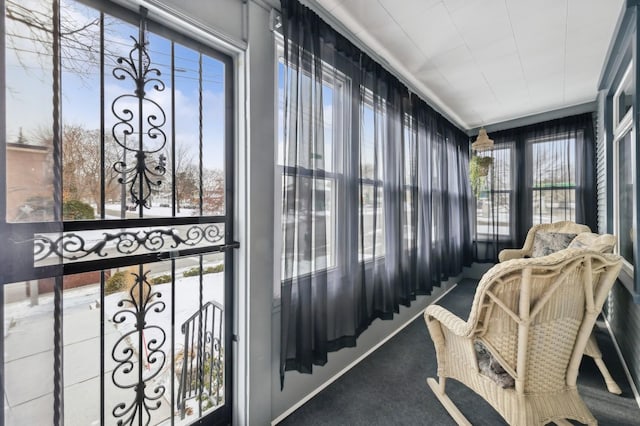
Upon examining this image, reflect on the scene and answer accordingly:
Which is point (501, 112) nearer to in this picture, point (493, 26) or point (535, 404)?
point (493, 26)

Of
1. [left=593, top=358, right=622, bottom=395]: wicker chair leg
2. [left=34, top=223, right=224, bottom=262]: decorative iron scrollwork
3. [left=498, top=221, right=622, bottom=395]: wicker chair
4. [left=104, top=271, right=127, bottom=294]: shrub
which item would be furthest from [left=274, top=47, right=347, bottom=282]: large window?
[left=593, top=358, right=622, bottom=395]: wicker chair leg

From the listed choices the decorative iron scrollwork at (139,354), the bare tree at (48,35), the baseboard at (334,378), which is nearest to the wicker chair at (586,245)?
the baseboard at (334,378)

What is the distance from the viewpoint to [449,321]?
1491 millimetres

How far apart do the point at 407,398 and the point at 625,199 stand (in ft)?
8.83

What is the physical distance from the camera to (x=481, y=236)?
4.64 m

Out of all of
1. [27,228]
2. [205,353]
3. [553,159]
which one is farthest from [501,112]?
[27,228]

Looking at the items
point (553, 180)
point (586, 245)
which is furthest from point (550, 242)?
point (553, 180)

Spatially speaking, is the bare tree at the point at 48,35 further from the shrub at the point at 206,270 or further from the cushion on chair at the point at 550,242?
the cushion on chair at the point at 550,242

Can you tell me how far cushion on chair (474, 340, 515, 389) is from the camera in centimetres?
134

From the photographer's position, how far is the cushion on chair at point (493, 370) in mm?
1345

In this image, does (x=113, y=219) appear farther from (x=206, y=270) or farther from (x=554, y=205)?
(x=554, y=205)

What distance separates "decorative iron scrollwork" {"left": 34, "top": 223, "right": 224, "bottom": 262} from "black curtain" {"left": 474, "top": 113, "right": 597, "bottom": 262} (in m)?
4.65

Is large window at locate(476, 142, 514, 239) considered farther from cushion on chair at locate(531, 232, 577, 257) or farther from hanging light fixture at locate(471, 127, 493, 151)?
hanging light fixture at locate(471, 127, 493, 151)

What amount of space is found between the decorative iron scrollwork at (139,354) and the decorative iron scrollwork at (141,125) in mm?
424
